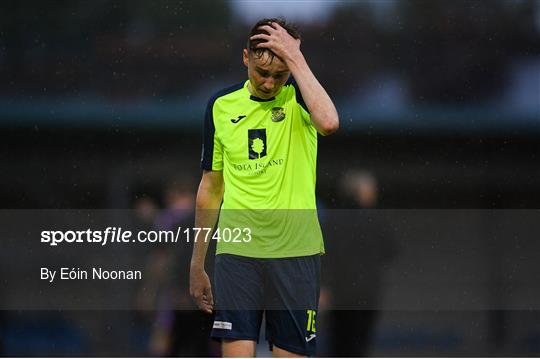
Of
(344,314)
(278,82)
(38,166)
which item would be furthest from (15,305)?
(278,82)

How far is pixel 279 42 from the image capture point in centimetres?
412

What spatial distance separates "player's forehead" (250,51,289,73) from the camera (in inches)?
162

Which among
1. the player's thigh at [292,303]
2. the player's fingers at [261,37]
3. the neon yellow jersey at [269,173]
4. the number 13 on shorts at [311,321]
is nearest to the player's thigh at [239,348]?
the player's thigh at [292,303]

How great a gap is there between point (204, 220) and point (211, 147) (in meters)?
0.32

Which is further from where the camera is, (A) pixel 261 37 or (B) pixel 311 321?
(B) pixel 311 321

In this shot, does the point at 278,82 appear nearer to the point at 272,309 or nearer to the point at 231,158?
the point at 231,158

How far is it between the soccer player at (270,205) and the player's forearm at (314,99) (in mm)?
28

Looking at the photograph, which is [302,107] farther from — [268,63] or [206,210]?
[206,210]

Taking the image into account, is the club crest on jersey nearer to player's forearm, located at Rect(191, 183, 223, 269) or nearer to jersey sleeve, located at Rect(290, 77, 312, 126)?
jersey sleeve, located at Rect(290, 77, 312, 126)

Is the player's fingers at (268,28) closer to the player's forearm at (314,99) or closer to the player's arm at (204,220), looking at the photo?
the player's forearm at (314,99)

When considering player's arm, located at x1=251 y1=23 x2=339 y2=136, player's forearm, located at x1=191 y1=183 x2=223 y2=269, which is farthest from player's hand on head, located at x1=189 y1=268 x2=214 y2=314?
player's arm, located at x1=251 y1=23 x2=339 y2=136

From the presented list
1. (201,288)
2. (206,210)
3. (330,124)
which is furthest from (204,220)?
(330,124)

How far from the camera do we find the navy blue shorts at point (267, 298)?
4223 mm

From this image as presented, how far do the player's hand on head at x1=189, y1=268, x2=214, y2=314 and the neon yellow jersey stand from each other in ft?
0.90
